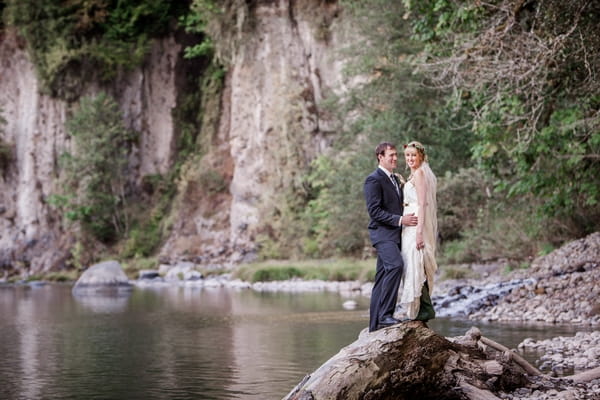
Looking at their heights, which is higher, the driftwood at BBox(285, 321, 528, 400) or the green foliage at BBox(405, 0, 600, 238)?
the green foliage at BBox(405, 0, 600, 238)

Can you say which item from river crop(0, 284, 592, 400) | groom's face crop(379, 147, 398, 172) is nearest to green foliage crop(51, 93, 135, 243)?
river crop(0, 284, 592, 400)

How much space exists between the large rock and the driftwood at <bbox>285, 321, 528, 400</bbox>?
75.1 ft

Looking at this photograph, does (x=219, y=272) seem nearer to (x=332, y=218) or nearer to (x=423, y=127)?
(x=332, y=218)

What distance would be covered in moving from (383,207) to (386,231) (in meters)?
0.24

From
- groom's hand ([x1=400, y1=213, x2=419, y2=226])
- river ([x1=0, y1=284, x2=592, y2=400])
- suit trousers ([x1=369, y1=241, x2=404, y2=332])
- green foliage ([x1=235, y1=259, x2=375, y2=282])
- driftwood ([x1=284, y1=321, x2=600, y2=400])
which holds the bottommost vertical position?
river ([x1=0, y1=284, x2=592, y2=400])

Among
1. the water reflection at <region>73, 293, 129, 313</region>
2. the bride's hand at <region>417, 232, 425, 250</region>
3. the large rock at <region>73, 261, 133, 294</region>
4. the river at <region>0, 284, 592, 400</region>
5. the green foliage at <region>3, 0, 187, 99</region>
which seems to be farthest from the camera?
the green foliage at <region>3, 0, 187, 99</region>

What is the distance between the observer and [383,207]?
23.2ft

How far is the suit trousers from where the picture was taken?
682 cm

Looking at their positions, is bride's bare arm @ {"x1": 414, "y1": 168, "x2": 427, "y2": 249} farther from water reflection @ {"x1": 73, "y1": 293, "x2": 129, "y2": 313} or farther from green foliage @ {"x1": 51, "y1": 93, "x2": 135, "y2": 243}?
green foliage @ {"x1": 51, "y1": 93, "x2": 135, "y2": 243}

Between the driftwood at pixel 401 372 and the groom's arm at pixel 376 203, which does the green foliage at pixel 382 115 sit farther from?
the driftwood at pixel 401 372

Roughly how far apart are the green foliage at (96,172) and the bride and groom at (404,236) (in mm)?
33900

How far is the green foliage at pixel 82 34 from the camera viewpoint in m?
40.7

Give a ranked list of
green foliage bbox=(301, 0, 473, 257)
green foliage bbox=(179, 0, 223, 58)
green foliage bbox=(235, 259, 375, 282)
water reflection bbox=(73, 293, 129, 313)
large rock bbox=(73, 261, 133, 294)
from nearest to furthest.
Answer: water reflection bbox=(73, 293, 129, 313) → green foliage bbox=(301, 0, 473, 257) → green foliage bbox=(235, 259, 375, 282) → large rock bbox=(73, 261, 133, 294) → green foliage bbox=(179, 0, 223, 58)

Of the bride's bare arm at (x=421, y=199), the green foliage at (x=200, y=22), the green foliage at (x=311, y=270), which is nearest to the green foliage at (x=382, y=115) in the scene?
the green foliage at (x=311, y=270)
